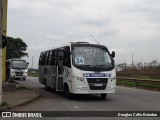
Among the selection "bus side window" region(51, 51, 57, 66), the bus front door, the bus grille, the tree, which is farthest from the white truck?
the tree

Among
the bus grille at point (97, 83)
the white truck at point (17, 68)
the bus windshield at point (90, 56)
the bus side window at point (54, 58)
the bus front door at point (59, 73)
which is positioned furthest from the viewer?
the white truck at point (17, 68)

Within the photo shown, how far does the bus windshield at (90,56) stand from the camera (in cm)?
1856

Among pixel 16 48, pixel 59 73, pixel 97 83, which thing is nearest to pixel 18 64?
pixel 59 73

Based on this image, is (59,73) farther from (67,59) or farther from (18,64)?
(18,64)

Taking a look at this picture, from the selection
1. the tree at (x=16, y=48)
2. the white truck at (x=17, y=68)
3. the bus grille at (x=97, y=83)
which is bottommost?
the bus grille at (x=97, y=83)

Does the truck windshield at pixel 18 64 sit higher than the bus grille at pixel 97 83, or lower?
higher

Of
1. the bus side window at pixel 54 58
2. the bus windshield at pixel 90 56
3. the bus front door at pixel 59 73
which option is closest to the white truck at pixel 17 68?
the bus side window at pixel 54 58

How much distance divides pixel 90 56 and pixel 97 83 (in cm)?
139

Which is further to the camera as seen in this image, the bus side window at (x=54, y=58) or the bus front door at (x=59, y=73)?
the bus side window at (x=54, y=58)

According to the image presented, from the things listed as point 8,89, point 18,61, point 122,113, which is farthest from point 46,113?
point 18,61

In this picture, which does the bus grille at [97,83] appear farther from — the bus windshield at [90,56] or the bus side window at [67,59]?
the bus side window at [67,59]

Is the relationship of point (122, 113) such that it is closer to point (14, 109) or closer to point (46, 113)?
point (46, 113)

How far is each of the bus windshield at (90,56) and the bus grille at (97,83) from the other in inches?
29.9

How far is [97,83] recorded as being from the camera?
18219 millimetres
